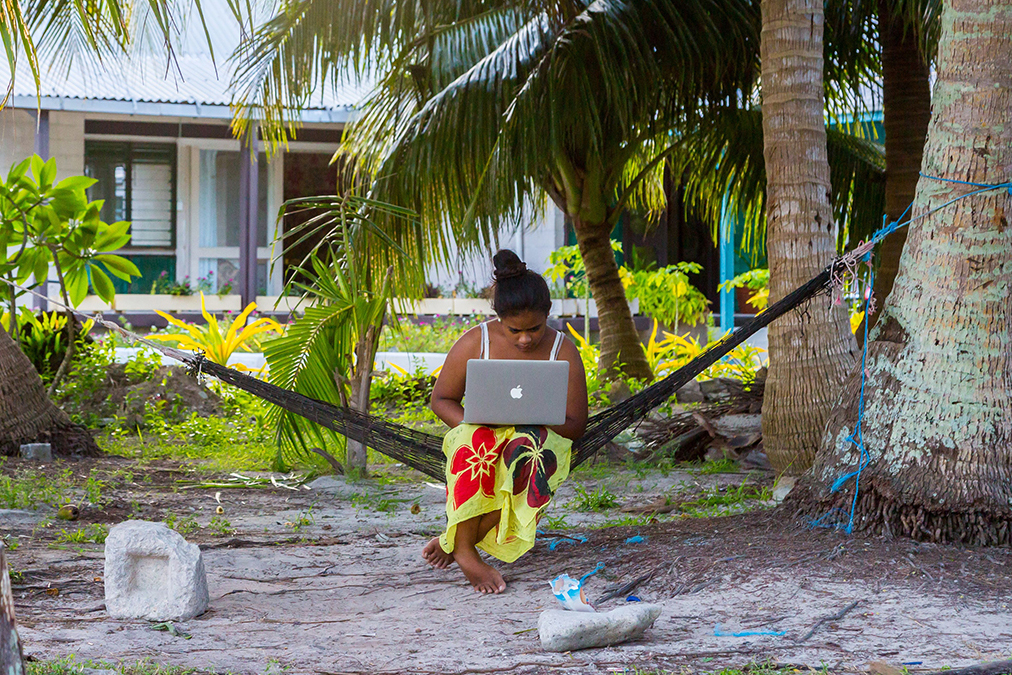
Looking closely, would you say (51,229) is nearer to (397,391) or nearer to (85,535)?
(85,535)

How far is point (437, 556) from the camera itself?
358cm

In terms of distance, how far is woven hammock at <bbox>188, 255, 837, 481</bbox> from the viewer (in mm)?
3691

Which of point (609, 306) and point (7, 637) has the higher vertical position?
point (609, 306)

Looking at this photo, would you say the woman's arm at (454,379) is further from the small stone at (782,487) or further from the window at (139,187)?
the window at (139,187)

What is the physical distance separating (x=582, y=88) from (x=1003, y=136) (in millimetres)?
2935

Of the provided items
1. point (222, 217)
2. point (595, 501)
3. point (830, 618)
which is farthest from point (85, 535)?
point (222, 217)

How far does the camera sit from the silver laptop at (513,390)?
10.9ft

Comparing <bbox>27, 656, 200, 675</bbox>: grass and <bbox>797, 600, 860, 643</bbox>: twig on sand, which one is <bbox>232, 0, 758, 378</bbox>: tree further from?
<bbox>27, 656, 200, 675</bbox>: grass

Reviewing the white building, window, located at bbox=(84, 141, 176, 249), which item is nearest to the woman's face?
the white building

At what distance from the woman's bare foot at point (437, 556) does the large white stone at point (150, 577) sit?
88cm

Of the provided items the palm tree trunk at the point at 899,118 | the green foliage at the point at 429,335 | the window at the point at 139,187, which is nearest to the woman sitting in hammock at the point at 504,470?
the palm tree trunk at the point at 899,118

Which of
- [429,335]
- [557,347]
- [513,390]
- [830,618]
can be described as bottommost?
[830,618]

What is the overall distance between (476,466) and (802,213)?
2.05 m

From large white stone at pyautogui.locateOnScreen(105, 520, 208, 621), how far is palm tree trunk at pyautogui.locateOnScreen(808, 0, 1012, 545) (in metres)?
2.08
